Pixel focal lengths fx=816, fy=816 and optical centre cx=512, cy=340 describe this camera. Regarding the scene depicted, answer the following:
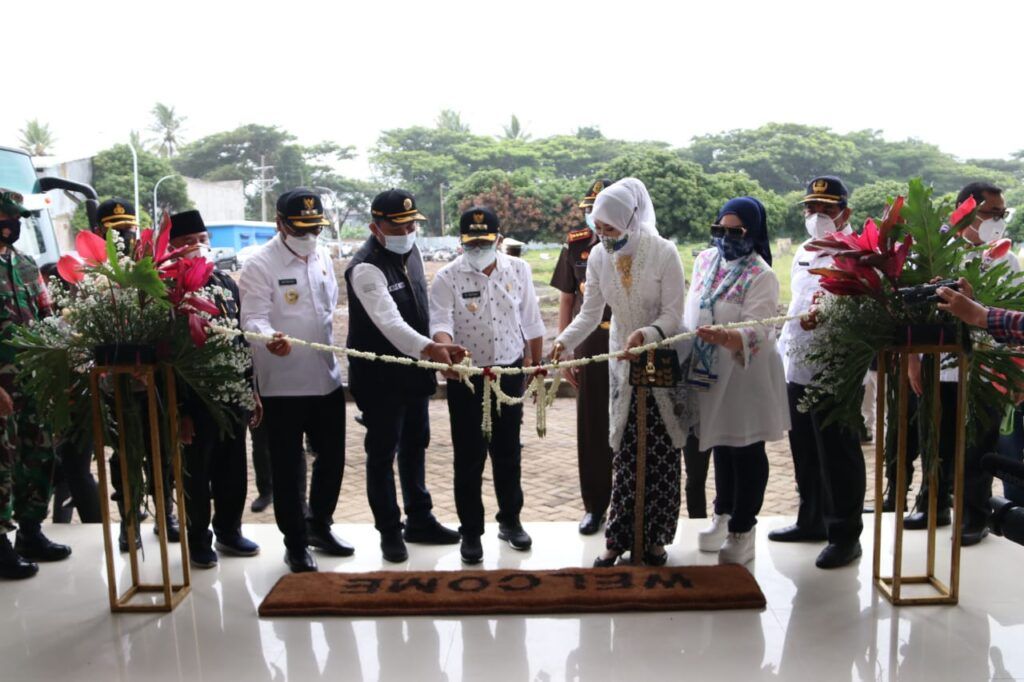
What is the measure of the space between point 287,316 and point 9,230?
119 cm

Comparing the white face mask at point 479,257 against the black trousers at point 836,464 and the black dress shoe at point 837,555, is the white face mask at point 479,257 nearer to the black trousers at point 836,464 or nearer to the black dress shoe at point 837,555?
the black trousers at point 836,464

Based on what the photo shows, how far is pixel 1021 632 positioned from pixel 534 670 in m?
1.69

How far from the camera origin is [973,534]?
3.65 metres

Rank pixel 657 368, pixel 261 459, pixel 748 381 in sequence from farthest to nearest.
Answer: pixel 261 459 < pixel 748 381 < pixel 657 368

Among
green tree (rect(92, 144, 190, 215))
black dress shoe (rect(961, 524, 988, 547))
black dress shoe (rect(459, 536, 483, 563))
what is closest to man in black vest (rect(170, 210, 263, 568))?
black dress shoe (rect(459, 536, 483, 563))

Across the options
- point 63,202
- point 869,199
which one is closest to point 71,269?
point 63,202

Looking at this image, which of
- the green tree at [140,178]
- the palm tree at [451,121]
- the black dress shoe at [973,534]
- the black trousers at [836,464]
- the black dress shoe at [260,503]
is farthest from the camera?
the palm tree at [451,121]

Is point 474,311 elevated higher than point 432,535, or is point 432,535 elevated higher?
point 474,311

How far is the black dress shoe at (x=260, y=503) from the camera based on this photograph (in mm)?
4914

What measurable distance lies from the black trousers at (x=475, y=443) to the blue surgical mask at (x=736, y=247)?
1.03m

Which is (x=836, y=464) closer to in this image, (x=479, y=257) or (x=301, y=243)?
(x=479, y=257)

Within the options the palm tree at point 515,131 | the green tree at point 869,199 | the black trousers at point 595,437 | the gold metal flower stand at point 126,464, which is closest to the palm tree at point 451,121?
the palm tree at point 515,131

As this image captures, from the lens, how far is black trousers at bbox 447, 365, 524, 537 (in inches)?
138

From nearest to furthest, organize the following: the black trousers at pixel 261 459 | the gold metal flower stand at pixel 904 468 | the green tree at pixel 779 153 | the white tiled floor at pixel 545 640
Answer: the white tiled floor at pixel 545 640 → the gold metal flower stand at pixel 904 468 → the black trousers at pixel 261 459 → the green tree at pixel 779 153
